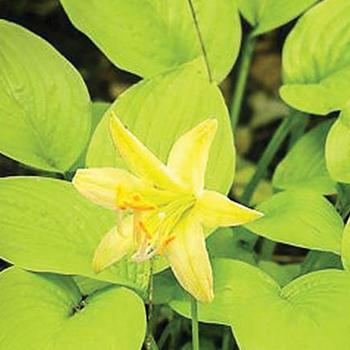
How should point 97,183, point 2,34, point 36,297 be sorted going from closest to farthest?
point 97,183 < point 36,297 < point 2,34

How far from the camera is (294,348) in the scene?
1.00m

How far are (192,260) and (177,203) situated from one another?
0.06 m

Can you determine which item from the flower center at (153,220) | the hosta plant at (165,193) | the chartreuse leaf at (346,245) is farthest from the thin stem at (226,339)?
the flower center at (153,220)

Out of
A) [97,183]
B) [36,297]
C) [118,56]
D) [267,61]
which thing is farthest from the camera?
[267,61]

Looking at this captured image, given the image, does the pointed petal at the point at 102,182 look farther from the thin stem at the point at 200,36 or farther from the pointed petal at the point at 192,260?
the thin stem at the point at 200,36

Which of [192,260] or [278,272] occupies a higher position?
[192,260]

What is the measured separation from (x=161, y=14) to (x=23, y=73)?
9.0 inches

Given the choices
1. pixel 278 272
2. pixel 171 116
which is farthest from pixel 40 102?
pixel 278 272

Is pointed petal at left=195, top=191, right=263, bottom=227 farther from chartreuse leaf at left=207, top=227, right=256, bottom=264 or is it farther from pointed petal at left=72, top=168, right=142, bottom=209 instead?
chartreuse leaf at left=207, top=227, right=256, bottom=264

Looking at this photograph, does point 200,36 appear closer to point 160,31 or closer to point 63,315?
point 160,31

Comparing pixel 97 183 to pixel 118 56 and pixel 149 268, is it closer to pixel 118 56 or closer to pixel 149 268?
pixel 149 268

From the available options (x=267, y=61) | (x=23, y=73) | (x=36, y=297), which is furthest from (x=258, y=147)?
(x=36, y=297)

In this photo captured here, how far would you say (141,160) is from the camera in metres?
0.96

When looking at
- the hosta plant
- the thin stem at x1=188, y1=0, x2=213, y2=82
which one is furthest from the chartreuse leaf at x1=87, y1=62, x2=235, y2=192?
the thin stem at x1=188, y1=0, x2=213, y2=82
